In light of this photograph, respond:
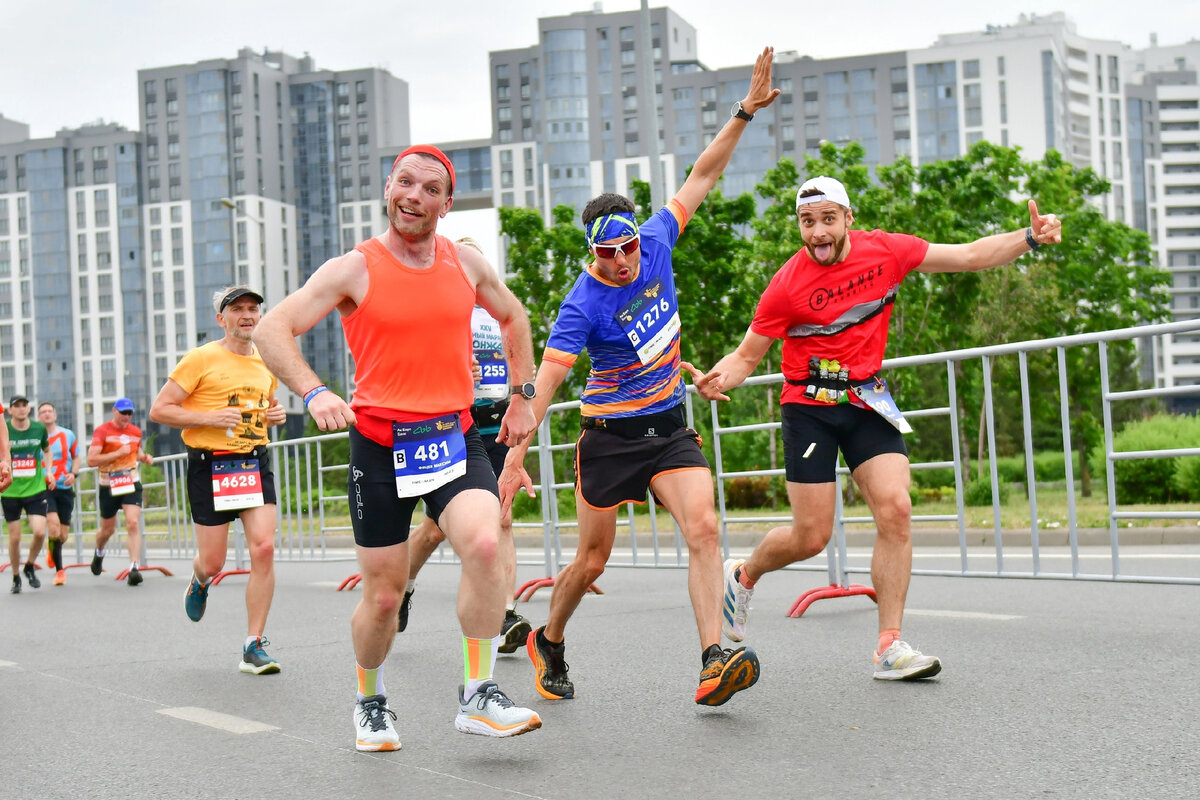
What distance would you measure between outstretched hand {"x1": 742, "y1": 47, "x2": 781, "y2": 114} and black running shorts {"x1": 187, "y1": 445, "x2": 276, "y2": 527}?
136 inches

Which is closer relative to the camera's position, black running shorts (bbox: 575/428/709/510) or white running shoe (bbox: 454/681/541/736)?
white running shoe (bbox: 454/681/541/736)

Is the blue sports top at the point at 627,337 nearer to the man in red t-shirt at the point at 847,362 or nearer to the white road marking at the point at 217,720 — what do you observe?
the man in red t-shirt at the point at 847,362

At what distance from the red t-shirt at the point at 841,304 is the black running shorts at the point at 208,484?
10.9 feet

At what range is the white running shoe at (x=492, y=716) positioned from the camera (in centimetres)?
466

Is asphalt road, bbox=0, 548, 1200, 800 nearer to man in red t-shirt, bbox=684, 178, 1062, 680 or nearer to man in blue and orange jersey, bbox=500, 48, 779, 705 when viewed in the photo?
man in blue and orange jersey, bbox=500, 48, 779, 705

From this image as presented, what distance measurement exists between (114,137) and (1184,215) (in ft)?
364

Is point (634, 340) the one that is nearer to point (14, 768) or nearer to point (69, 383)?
point (14, 768)

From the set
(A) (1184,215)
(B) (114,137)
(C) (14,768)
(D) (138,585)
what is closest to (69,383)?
(B) (114,137)

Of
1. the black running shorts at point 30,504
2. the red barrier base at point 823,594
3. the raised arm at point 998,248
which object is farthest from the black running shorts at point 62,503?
the raised arm at point 998,248

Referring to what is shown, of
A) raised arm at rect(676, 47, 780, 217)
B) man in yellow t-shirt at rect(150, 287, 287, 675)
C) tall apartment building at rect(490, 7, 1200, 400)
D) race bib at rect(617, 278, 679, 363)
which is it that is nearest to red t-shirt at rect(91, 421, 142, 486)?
man in yellow t-shirt at rect(150, 287, 287, 675)

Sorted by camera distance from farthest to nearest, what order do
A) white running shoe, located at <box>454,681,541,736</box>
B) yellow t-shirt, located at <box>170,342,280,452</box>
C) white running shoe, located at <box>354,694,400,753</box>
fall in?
yellow t-shirt, located at <box>170,342,280,452</box>
white running shoe, located at <box>354,694,400,753</box>
white running shoe, located at <box>454,681,541,736</box>

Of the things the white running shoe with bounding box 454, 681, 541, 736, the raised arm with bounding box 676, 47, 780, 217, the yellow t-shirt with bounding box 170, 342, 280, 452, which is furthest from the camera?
the yellow t-shirt with bounding box 170, 342, 280, 452

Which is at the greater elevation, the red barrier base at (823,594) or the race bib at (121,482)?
the race bib at (121,482)

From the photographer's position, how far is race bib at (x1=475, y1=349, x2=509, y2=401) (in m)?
8.09
